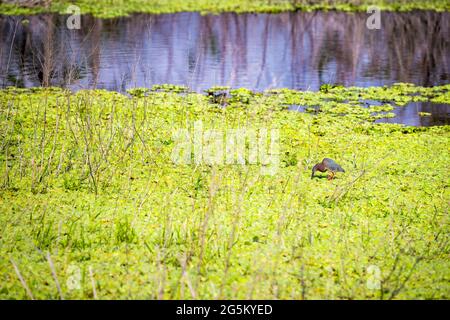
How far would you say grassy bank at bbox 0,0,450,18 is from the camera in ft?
53.8

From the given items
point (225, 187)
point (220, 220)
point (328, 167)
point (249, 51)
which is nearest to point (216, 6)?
point (249, 51)

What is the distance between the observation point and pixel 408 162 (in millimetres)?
5469

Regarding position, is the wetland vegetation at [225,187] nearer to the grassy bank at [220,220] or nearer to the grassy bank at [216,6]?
the grassy bank at [220,220]

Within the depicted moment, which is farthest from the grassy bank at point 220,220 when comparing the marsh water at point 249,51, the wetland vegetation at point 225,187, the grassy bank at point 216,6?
the grassy bank at point 216,6

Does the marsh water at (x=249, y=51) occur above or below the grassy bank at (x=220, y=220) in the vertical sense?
above

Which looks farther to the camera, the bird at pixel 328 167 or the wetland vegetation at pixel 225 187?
the bird at pixel 328 167

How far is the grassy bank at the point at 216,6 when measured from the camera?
1639 cm

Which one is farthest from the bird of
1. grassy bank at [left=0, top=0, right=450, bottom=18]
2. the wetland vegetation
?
grassy bank at [left=0, top=0, right=450, bottom=18]

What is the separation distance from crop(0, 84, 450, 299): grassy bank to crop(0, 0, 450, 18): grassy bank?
439 inches

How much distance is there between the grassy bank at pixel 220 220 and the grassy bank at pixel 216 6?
11152 millimetres

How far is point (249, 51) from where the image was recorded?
11406mm

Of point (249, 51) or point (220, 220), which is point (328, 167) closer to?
point (220, 220)

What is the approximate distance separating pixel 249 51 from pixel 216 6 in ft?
23.4

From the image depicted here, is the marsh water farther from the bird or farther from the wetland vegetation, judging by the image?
the bird
